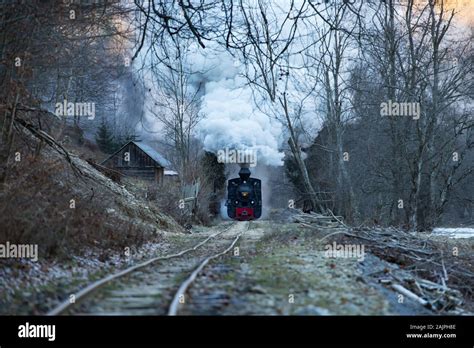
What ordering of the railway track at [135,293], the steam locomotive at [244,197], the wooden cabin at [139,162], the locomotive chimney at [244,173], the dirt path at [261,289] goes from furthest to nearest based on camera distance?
the wooden cabin at [139,162] < the locomotive chimney at [244,173] < the steam locomotive at [244,197] < the dirt path at [261,289] < the railway track at [135,293]

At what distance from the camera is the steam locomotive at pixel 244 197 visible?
28219mm

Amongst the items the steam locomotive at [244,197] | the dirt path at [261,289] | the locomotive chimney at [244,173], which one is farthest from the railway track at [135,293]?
the locomotive chimney at [244,173]

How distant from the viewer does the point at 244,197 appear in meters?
28.4

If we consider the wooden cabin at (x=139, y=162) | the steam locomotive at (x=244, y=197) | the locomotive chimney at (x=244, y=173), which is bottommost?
the steam locomotive at (x=244, y=197)

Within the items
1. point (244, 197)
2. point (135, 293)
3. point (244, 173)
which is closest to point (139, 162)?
point (244, 173)

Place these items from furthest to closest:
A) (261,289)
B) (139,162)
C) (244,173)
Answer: (139,162) → (244,173) → (261,289)

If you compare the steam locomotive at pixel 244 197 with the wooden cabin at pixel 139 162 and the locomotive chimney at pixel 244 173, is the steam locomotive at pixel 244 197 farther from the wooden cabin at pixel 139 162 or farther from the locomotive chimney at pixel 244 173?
the wooden cabin at pixel 139 162

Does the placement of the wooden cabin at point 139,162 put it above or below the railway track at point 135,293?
above

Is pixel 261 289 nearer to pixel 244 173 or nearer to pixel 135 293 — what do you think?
pixel 135 293
